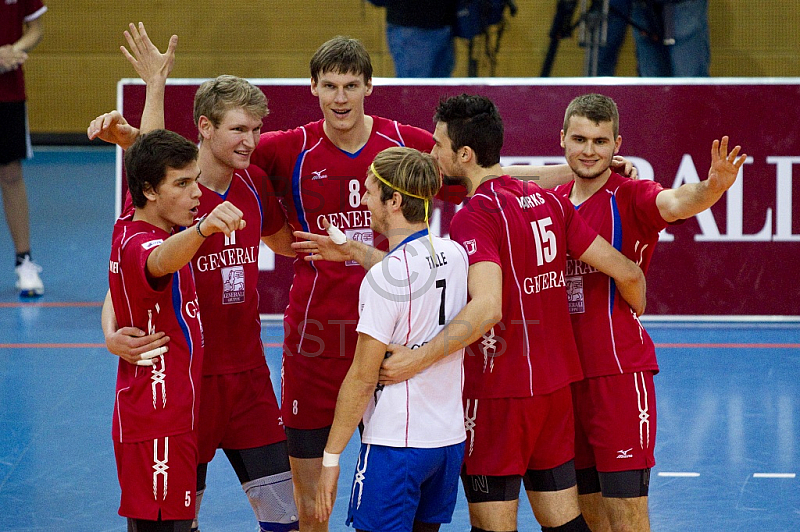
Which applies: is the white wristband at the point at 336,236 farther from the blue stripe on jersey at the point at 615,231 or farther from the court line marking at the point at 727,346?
the court line marking at the point at 727,346

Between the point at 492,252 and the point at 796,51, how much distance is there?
12.6 metres

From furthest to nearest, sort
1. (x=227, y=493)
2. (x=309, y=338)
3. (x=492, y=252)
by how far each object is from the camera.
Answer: (x=227, y=493)
(x=309, y=338)
(x=492, y=252)

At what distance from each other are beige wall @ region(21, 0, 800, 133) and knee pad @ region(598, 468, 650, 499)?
35.3ft

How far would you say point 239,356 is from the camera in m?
4.31

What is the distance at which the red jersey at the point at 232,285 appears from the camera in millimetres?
4219

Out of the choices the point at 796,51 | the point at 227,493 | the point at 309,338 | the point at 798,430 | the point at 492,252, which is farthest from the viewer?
the point at 796,51

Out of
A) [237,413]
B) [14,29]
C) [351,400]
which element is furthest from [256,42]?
[351,400]

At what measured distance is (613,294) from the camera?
420cm

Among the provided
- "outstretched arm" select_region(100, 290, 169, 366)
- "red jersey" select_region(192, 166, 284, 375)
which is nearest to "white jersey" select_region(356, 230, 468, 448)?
"outstretched arm" select_region(100, 290, 169, 366)

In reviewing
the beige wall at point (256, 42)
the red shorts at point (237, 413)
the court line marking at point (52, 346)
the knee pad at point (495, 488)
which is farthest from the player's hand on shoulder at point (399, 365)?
the beige wall at point (256, 42)

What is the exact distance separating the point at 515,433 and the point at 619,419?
0.52 meters

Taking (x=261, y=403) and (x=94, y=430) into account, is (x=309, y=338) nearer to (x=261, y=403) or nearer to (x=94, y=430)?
(x=261, y=403)

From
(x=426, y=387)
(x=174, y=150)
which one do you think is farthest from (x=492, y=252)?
(x=174, y=150)

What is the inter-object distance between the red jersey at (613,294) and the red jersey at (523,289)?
0.75ft
